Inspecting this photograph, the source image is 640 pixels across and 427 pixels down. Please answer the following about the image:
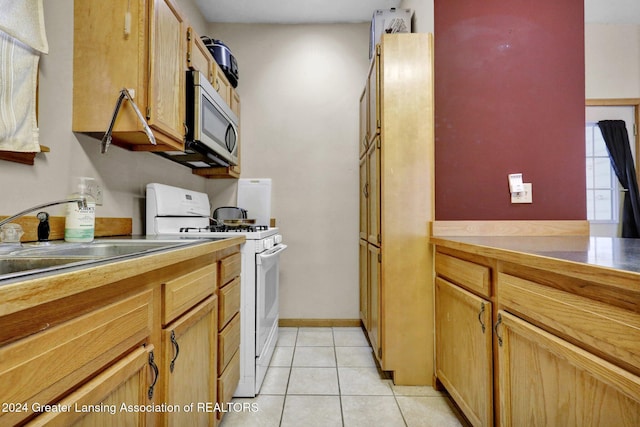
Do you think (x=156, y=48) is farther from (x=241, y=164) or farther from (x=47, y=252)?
(x=241, y=164)

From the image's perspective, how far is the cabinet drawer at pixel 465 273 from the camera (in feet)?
3.86

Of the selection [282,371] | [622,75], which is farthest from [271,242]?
[622,75]

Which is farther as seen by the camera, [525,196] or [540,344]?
[525,196]

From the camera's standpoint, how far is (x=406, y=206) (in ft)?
5.82

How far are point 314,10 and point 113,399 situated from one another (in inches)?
117

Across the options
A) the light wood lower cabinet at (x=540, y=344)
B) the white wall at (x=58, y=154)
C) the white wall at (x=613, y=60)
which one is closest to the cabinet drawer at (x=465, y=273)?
the light wood lower cabinet at (x=540, y=344)

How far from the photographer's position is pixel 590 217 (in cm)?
307

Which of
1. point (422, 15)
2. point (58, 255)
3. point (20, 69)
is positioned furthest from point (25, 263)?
point (422, 15)

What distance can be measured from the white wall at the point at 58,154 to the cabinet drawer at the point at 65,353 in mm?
753

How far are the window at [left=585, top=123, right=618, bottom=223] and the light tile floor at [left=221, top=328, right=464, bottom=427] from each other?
2762 mm

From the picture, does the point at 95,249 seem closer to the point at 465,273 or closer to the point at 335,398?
the point at 335,398

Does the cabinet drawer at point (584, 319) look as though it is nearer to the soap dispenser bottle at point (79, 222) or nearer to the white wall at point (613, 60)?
the soap dispenser bottle at point (79, 222)

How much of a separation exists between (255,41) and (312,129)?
38.3 inches

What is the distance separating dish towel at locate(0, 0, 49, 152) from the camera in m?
1.00
